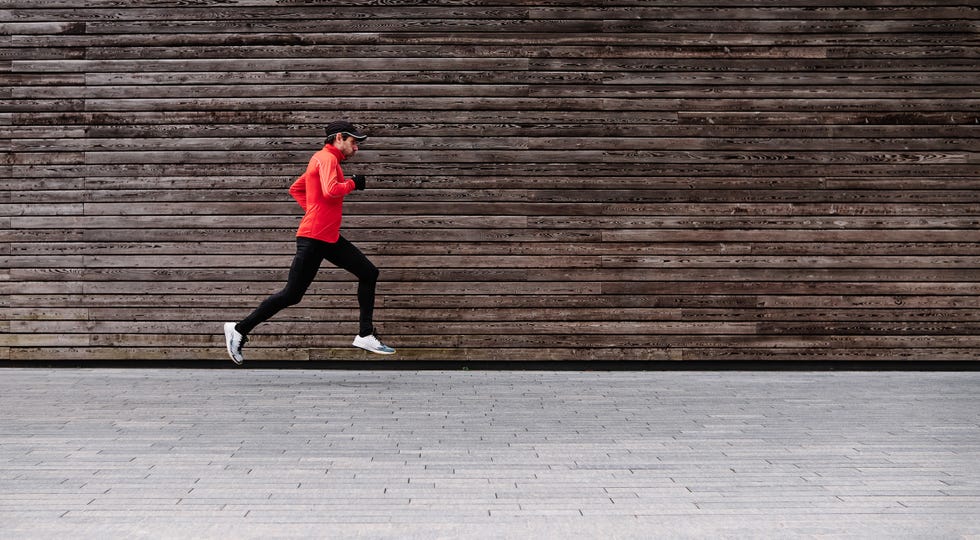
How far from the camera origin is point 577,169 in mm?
8445

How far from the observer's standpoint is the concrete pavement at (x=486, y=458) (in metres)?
3.80

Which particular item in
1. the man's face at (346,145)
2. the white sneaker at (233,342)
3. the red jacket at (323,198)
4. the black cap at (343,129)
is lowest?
the white sneaker at (233,342)

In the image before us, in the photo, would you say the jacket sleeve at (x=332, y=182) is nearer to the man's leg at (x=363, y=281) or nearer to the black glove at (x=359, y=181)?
the black glove at (x=359, y=181)

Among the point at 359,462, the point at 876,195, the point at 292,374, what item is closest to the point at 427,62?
the point at 292,374

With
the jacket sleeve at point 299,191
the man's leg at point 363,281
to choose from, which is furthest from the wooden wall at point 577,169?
the man's leg at point 363,281

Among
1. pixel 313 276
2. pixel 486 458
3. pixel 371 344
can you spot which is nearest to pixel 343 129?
pixel 313 276

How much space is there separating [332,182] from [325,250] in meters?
0.55

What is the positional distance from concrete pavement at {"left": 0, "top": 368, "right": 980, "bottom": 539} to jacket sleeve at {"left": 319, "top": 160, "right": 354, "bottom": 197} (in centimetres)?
147

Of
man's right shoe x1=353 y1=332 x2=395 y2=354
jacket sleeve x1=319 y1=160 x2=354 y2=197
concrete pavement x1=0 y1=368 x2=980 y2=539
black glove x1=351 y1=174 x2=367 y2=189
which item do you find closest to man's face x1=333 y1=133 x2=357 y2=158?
jacket sleeve x1=319 y1=160 x2=354 y2=197

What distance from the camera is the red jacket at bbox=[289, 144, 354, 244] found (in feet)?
24.7

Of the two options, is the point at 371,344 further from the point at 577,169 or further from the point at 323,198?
the point at 577,169

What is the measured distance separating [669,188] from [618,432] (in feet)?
11.0

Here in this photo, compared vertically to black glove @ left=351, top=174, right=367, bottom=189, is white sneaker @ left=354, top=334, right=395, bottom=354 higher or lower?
lower

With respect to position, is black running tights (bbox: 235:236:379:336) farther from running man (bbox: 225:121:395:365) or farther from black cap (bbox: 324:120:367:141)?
black cap (bbox: 324:120:367:141)
